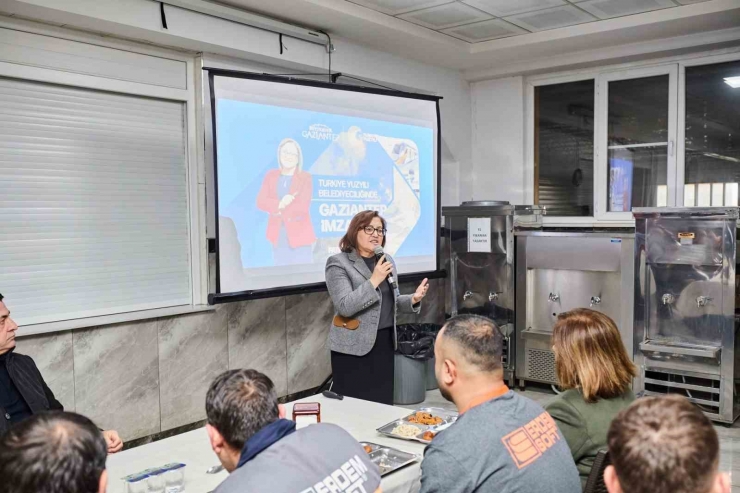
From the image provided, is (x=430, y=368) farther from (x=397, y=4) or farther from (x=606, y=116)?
(x=397, y=4)

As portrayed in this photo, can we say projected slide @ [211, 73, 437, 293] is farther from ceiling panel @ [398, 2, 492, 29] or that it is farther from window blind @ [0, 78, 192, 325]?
ceiling panel @ [398, 2, 492, 29]

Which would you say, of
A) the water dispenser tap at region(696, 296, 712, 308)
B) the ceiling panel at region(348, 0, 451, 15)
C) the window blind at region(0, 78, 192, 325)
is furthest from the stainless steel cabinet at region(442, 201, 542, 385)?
the window blind at region(0, 78, 192, 325)

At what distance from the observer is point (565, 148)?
625cm

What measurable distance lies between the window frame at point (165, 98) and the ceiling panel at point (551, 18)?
2.44m

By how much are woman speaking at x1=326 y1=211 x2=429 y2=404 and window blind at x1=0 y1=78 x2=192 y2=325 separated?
1.42 meters

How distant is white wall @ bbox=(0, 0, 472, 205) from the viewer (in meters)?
3.68

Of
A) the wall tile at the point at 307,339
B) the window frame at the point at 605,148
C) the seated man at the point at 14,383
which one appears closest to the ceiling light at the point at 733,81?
the window frame at the point at 605,148

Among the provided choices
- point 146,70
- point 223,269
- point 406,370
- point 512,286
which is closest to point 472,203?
point 512,286

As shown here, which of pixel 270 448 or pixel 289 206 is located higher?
pixel 289 206

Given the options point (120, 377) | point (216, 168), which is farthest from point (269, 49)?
point (120, 377)

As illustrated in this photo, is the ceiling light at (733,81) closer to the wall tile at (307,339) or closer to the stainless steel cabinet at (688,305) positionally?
the stainless steel cabinet at (688,305)

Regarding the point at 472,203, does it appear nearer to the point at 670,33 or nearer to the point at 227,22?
the point at 670,33

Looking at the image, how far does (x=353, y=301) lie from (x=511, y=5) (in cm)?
265

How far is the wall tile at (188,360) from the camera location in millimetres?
4277
